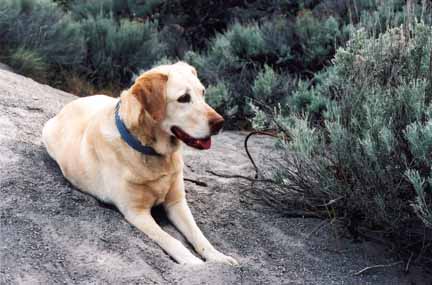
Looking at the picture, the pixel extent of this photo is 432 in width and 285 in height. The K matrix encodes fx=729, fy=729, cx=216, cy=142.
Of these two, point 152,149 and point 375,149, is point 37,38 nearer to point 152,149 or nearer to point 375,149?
point 152,149

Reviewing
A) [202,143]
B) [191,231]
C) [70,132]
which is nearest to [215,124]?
[202,143]

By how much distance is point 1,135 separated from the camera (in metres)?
4.85

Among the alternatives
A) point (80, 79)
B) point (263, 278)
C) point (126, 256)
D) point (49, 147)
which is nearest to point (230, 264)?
point (263, 278)

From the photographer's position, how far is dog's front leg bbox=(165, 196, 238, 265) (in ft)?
13.0

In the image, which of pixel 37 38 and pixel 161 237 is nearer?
pixel 161 237

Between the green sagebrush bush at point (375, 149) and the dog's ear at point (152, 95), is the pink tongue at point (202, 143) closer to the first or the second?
the dog's ear at point (152, 95)

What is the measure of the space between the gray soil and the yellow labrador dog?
10 centimetres

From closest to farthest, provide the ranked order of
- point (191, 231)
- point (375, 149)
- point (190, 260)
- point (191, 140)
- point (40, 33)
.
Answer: point (190, 260) → point (375, 149) → point (191, 140) → point (191, 231) → point (40, 33)

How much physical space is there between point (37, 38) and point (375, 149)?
4.82 meters

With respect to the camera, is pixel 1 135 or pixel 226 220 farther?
pixel 1 135

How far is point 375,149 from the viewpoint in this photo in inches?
158

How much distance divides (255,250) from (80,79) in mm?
4185

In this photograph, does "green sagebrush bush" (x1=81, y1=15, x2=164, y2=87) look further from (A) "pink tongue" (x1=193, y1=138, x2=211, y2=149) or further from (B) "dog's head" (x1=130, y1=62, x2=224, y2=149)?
(A) "pink tongue" (x1=193, y1=138, x2=211, y2=149)

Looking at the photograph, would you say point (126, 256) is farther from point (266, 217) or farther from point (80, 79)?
point (80, 79)
